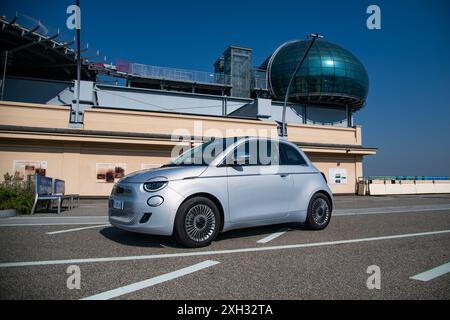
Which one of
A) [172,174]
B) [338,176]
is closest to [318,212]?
[172,174]

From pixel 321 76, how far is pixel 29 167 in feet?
119

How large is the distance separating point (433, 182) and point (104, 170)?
1061 inches

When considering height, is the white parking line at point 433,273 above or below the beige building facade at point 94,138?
below

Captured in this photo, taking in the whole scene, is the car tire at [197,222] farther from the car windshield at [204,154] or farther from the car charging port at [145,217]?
the car windshield at [204,154]

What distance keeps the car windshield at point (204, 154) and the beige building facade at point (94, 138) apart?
13.7 metres

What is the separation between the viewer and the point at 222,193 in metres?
4.68

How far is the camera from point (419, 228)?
6.48 metres

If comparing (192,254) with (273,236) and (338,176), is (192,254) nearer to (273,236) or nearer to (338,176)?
(273,236)

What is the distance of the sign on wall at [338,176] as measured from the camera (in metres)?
24.8

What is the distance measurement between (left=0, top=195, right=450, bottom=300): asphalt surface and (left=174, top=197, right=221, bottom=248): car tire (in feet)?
0.62

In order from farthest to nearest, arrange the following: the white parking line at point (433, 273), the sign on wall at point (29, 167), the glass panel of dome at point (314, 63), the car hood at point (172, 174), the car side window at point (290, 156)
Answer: the glass panel of dome at point (314, 63)
the sign on wall at point (29, 167)
the car side window at point (290, 156)
the car hood at point (172, 174)
the white parking line at point (433, 273)

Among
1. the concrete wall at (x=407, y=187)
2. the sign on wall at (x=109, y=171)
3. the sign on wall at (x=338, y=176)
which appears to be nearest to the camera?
the sign on wall at (x=109, y=171)

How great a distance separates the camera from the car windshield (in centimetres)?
504

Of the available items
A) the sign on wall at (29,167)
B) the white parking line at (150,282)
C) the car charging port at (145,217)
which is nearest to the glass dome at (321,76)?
the sign on wall at (29,167)
